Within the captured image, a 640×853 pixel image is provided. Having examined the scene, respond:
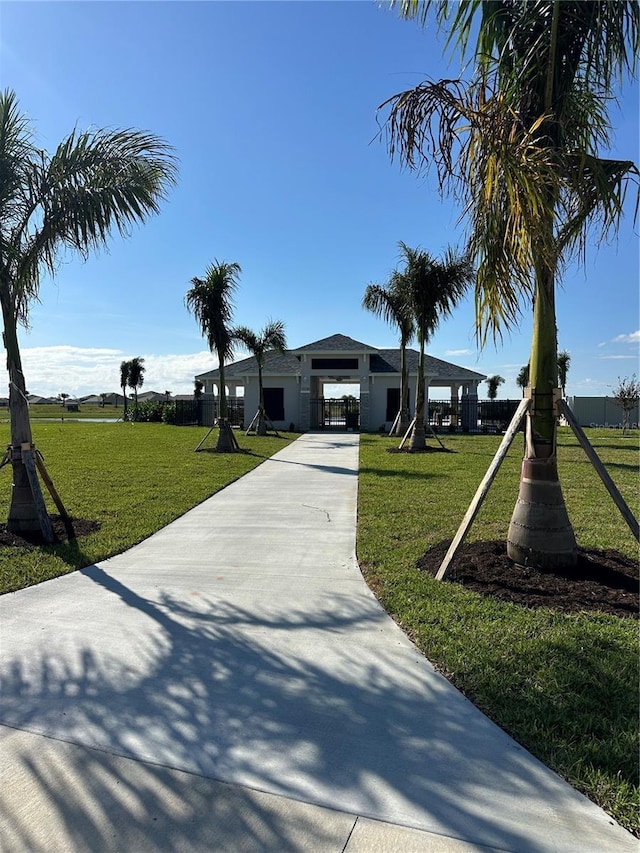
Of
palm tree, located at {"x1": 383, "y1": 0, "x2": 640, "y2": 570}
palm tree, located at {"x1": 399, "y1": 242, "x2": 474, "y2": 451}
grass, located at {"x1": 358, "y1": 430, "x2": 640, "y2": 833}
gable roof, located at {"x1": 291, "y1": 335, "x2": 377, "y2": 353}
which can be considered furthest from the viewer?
gable roof, located at {"x1": 291, "y1": 335, "x2": 377, "y2": 353}

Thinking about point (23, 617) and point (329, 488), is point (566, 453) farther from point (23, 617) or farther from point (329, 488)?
point (23, 617)

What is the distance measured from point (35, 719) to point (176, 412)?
31195mm

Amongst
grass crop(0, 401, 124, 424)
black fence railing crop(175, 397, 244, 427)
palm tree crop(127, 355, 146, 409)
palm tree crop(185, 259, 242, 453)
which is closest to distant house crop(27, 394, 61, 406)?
grass crop(0, 401, 124, 424)

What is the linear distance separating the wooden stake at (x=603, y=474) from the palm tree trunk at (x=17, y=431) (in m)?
5.70

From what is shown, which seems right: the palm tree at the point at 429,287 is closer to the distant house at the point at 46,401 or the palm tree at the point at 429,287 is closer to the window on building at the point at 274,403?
the window on building at the point at 274,403

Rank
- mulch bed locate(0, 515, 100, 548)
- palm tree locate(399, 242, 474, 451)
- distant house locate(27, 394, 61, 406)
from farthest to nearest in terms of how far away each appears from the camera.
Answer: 1. distant house locate(27, 394, 61, 406)
2. palm tree locate(399, 242, 474, 451)
3. mulch bed locate(0, 515, 100, 548)

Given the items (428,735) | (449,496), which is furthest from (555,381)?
(449,496)

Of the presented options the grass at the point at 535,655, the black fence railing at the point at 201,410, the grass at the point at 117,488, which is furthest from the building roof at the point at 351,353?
the grass at the point at 535,655

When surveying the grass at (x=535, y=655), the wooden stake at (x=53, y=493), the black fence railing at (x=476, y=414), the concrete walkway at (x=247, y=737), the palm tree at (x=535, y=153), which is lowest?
the concrete walkway at (x=247, y=737)

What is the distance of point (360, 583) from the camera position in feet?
15.6

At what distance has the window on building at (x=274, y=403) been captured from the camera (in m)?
28.1

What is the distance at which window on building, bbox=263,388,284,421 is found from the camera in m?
28.1

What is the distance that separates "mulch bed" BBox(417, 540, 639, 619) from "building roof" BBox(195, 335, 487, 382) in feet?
70.9

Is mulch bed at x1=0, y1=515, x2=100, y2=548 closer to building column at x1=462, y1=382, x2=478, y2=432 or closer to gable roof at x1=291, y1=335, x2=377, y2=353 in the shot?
gable roof at x1=291, y1=335, x2=377, y2=353
